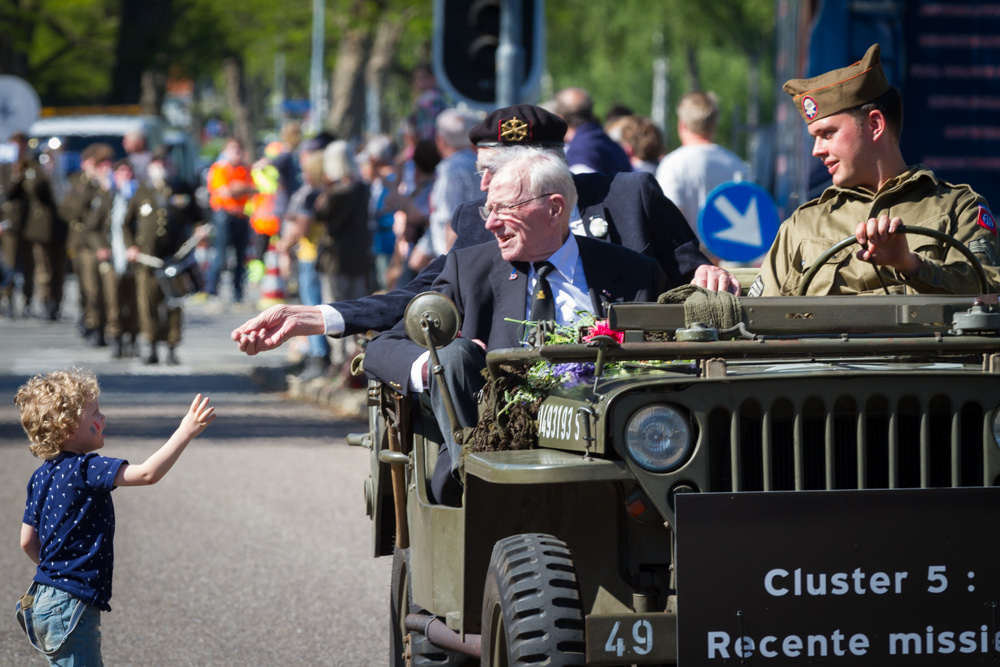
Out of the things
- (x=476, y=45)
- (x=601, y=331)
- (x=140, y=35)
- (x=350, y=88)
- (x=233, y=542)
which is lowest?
(x=233, y=542)

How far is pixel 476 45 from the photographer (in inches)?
460

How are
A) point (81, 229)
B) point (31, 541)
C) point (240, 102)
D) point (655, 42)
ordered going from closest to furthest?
point (31, 541)
point (81, 229)
point (655, 42)
point (240, 102)

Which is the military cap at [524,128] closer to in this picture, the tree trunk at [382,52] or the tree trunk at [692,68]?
the tree trunk at [382,52]

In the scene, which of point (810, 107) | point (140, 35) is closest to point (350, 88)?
point (140, 35)

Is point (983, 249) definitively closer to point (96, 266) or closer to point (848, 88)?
point (848, 88)

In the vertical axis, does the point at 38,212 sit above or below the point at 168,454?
above

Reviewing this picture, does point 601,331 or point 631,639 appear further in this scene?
point 601,331

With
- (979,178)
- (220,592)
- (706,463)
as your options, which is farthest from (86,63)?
(706,463)

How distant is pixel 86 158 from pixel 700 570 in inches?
746

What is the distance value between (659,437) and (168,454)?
1.55 meters

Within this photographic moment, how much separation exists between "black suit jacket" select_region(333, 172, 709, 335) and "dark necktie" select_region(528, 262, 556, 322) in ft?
1.81

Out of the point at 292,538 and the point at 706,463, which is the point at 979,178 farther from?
the point at 706,463

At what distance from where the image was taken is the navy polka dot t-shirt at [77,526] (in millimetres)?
4816

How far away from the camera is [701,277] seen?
5.20 m
